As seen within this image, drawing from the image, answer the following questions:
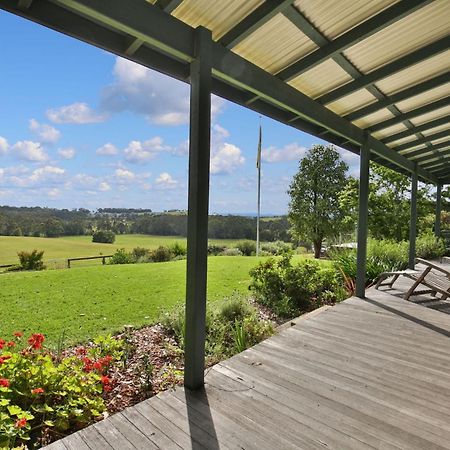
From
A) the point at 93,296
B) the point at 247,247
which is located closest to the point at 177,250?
the point at 247,247

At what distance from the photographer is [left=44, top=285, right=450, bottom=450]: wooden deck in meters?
1.94

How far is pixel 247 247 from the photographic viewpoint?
19875mm

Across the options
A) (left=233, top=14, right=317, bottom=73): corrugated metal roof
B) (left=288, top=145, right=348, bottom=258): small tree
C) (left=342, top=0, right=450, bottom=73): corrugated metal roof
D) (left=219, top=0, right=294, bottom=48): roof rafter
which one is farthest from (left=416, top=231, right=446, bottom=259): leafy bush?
(left=219, top=0, right=294, bottom=48): roof rafter

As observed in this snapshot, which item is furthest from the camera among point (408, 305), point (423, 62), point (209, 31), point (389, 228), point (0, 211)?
point (389, 228)

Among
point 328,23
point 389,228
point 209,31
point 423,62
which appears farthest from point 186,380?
point 389,228

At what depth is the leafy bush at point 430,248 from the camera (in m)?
10.4

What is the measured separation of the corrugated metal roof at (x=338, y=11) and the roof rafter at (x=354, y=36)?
0.05 metres

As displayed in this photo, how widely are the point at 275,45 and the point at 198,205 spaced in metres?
1.59

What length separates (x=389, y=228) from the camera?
445 inches

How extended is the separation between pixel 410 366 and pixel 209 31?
3.37m

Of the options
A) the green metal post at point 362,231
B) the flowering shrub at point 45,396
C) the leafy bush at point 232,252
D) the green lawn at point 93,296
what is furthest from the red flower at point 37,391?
the leafy bush at point 232,252

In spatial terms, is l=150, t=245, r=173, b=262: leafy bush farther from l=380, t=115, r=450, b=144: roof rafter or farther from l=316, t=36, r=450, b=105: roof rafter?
l=316, t=36, r=450, b=105: roof rafter

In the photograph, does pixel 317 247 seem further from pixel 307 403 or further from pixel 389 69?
pixel 307 403

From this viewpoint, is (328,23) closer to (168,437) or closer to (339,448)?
(339,448)
